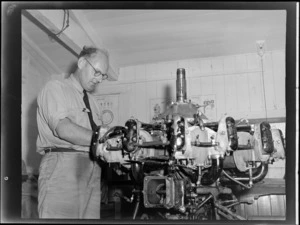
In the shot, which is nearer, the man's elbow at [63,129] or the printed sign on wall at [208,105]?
the man's elbow at [63,129]

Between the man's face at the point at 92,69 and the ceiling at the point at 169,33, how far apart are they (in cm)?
33

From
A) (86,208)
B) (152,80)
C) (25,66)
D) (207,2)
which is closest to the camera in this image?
(207,2)

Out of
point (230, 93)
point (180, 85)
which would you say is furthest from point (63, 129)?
point (230, 93)

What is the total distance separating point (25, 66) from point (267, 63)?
112cm

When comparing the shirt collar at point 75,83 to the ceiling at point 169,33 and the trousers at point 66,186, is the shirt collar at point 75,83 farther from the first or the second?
the ceiling at point 169,33

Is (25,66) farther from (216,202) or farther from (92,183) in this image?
(216,202)

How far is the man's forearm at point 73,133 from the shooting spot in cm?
83

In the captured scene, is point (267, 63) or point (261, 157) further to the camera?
point (267, 63)

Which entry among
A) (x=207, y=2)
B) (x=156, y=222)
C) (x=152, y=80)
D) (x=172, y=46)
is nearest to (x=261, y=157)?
(x=156, y=222)

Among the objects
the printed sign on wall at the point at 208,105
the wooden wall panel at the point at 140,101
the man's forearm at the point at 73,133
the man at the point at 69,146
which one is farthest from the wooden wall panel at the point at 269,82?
the man's forearm at the point at 73,133

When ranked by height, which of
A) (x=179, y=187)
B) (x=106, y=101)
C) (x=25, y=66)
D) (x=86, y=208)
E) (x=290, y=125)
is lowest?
(x=86, y=208)

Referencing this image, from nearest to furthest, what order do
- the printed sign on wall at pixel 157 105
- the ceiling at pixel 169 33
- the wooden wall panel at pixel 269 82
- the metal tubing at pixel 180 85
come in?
the metal tubing at pixel 180 85 < the ceiling at pixel 169 33 < the wooden wall panel at pixel 269 82 < the printed sign on wall at pixel 157 105

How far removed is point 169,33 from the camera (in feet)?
4.63

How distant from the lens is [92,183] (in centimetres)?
96
